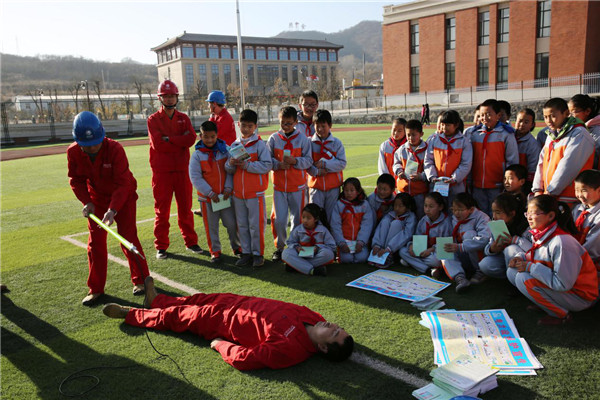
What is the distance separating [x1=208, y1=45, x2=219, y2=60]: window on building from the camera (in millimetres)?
83738

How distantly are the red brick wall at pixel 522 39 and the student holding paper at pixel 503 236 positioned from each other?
126ft

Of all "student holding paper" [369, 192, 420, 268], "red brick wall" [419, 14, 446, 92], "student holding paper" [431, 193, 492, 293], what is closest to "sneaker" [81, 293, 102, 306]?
"student holding paper" [369, 192, 420, 268]

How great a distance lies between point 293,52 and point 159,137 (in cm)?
8989

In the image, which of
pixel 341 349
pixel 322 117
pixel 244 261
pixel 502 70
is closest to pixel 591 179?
pixel 341 349

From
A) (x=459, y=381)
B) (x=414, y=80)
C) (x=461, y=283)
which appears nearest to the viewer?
(x=459, y=381)

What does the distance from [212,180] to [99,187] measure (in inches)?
55.3

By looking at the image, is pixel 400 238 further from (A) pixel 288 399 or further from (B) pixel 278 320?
(A) pixel 288 399

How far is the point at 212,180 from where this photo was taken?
5.68 metres

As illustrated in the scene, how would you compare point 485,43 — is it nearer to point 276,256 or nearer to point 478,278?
point 276,256

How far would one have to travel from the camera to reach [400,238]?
5.40 metres

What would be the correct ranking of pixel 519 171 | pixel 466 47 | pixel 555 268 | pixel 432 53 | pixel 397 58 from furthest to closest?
pixel 397 58 → pixel 432 53 → pixel 466 47 → pixel 519 171 → pixel 555 268

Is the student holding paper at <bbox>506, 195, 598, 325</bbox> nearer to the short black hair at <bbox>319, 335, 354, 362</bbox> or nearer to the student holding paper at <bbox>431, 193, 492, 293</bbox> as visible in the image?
the student holding paper at <bbox>431, 193, 492, 293</bbox>

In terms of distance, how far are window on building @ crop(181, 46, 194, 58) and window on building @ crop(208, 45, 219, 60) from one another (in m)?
3.31

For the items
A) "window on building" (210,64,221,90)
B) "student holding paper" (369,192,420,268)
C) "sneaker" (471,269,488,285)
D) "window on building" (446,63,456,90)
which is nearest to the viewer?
"sneaker" (471,269,488,285)
